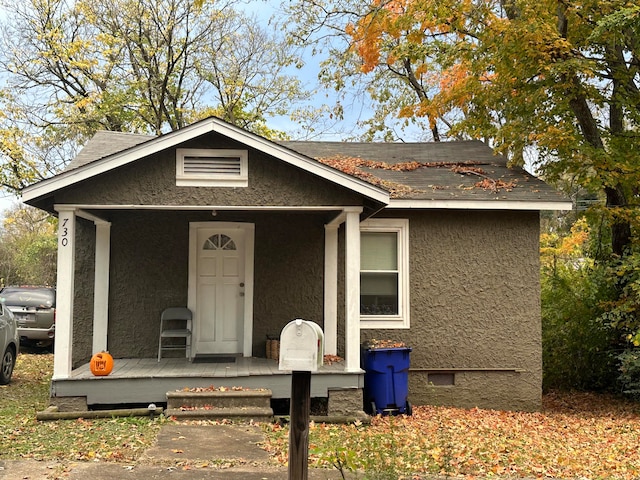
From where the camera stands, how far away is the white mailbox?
4082 mm

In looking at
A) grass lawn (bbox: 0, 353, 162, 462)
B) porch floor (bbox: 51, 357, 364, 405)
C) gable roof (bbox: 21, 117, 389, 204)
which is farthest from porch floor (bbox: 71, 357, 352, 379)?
gable roof (bbox: 21, 117, 389, 204)

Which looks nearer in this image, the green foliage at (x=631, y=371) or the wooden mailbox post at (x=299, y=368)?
the wooden mailbox post at (x=299, y=368)

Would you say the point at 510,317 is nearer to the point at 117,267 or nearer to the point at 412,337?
the point at 412,337

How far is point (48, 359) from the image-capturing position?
15133 mm

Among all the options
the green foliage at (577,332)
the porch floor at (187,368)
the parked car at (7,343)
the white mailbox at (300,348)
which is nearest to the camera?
the white mailbox at (300,348)

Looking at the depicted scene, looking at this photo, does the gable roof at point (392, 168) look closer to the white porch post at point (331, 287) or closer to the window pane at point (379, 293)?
the white porch post at point (331, 287)

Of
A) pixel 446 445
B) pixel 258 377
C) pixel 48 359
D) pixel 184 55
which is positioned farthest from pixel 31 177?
pixel 446 445

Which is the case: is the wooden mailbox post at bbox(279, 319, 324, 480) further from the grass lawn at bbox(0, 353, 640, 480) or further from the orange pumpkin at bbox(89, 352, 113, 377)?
the orange pumpkin at bbox(89, 352, 113, 377)

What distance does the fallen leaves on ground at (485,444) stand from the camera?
228 inches

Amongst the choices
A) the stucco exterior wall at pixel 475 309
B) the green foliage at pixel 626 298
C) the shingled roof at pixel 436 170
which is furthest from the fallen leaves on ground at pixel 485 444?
the shingled roof at pixel 436 170

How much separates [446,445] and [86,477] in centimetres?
369

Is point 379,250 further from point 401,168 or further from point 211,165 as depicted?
point 211,165

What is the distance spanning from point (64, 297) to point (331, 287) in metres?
3.99

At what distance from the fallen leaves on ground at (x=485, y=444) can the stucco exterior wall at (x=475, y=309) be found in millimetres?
391
